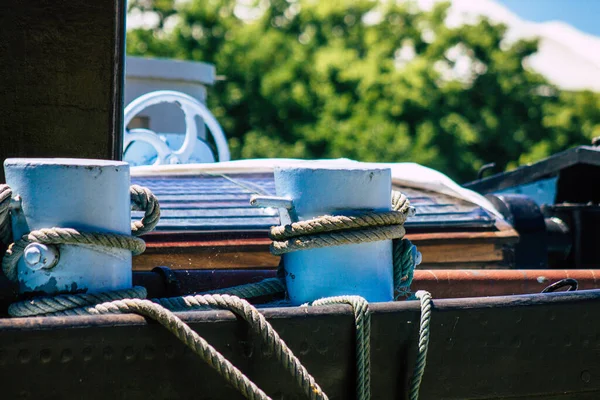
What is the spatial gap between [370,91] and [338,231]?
74.5 feet

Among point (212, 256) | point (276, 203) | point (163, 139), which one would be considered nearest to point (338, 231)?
point (276, 203)

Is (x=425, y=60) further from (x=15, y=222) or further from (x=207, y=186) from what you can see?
(x=15, y=222)

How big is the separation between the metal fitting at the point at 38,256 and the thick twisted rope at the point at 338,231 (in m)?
0.63

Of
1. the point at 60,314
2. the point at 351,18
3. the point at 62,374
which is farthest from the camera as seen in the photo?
the point at 351,18

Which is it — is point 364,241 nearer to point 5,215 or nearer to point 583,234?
point 5,215

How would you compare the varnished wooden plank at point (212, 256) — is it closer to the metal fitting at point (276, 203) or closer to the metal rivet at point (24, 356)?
the metal fitting at point (276, 203)

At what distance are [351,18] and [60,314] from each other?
95.0 ft

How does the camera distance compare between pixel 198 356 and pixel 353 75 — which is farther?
pixel 353 75

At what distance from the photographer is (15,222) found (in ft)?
7.04

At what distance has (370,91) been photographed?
24.7 m

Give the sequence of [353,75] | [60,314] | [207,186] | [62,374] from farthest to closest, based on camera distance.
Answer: [353,75] < [207,186] < [60,314] < [62,374]

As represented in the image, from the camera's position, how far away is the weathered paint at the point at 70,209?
210 cm

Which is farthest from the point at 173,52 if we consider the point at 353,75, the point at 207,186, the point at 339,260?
the point at 339,260

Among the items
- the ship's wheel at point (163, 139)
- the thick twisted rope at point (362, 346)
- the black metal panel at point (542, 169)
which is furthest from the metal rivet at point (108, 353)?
the black metal panel at point (542, 169)
